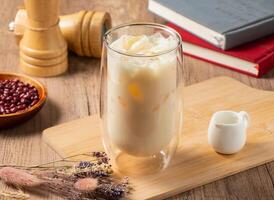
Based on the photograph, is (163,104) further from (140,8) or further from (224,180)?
(140,8)

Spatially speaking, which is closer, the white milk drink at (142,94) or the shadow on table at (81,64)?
the white milk drink at (142,94)

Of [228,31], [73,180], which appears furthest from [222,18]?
[73,180]

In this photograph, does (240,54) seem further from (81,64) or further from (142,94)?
(142,94)

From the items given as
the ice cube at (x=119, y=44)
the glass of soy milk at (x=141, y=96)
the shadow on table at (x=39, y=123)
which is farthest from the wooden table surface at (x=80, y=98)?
the ice cube at (x=119, y=44)

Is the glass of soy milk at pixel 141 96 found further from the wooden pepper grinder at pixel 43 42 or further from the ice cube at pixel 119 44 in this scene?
the wooden pepper grinder at pixel 43 42

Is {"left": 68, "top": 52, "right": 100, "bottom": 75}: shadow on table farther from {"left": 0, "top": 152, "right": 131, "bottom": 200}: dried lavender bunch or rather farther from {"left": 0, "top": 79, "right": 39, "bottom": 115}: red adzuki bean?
{"left": 0, "top": 152, "right": 131, "bottom": 200}: dried lavender bunch

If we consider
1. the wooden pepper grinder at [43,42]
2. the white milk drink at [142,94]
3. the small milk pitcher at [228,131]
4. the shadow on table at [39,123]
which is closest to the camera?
the white milk drink at [142,94]
